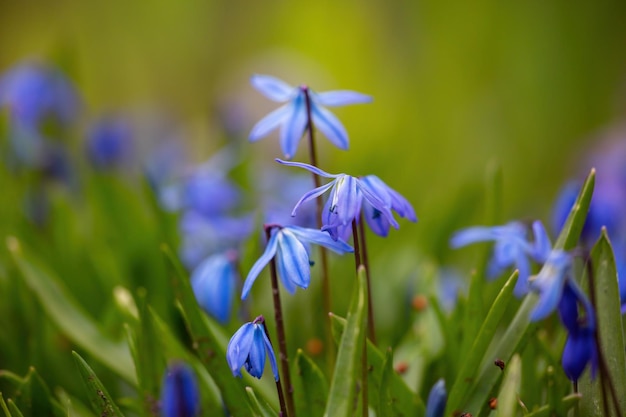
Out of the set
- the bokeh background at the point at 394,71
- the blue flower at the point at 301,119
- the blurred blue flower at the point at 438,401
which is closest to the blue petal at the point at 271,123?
the blue flower at the point at 301,119

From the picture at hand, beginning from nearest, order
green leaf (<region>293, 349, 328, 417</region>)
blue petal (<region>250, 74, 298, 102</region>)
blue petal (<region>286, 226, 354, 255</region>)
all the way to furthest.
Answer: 1. blue petal (<region>286, 226, 354, 255</region>)
2. green leaf (<region>293, 349, 328, 417</region>)
3. blue petal (<region>250, 74, 298, 102</region>)

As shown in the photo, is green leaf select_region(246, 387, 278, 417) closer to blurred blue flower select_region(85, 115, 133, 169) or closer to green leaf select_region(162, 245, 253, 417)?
green leaf select_region(162, 245, 253, 417)

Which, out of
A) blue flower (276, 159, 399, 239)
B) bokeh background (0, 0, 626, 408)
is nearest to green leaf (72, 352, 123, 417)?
blue flower (276, 159, 399, 239)

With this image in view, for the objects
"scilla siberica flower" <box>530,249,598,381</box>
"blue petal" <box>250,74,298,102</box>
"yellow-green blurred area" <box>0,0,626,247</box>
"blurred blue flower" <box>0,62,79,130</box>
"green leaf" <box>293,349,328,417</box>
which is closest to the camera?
"scilla siberica flower" <box>530,249,598,381</box>

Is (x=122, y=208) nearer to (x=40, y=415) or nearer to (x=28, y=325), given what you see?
(x=28, y=325)

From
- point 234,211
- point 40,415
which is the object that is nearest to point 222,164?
point 234,211
